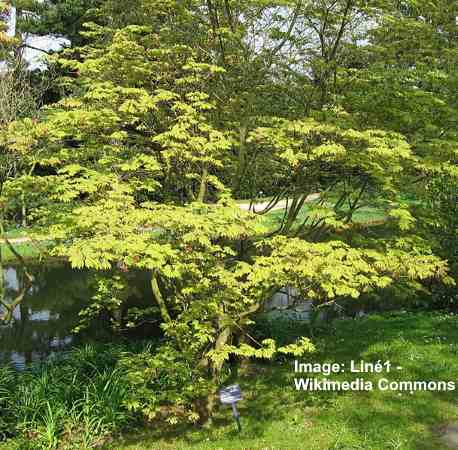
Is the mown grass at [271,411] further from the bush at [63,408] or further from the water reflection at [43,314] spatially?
the water reflection at [43,314]

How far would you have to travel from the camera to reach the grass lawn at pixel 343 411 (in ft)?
20.2

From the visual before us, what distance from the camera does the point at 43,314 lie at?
14.8 m

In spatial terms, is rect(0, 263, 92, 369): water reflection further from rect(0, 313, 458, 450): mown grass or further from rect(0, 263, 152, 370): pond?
rect(0, 313, 458, 450): mown grass

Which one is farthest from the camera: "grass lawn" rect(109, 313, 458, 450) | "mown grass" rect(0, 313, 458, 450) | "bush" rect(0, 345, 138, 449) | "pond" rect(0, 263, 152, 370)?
"pond" rect(0, 263, 152, 370)

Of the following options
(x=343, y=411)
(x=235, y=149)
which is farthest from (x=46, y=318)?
(x=343, y=411)

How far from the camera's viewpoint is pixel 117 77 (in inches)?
301

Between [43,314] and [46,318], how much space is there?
17.4 inches

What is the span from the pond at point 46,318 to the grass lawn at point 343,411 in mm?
4449

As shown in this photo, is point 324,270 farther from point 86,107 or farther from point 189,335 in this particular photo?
point 86,107

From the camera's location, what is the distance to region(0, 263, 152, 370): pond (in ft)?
39.4

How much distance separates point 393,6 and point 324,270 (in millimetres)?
4768

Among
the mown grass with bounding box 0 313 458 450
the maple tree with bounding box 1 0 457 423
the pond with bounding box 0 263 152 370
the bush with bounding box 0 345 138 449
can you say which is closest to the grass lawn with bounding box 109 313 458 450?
the mown grass with bounding box 0 313 458 450

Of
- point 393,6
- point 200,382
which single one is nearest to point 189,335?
point 200,382

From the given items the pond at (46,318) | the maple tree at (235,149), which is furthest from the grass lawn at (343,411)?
the pond at (46,318)
